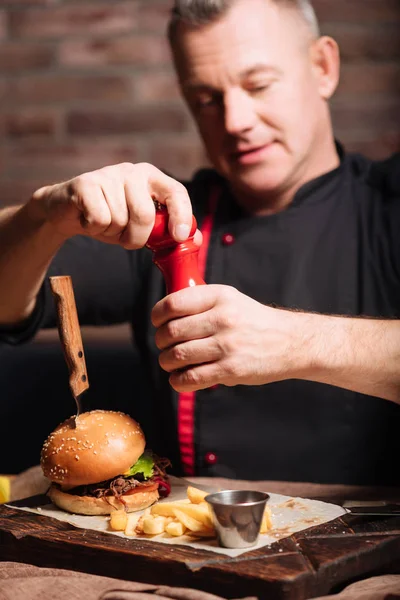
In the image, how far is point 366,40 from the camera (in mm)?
2984

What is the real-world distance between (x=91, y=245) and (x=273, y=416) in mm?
761

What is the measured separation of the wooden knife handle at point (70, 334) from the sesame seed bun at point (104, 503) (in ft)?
0.62

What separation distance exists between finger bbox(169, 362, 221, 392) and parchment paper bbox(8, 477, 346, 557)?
24 centimetres

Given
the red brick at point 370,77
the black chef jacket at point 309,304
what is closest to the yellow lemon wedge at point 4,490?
the black chef jacket at point 309,304

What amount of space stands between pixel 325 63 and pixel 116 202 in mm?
1154

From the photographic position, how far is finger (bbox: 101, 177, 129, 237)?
1.47 m

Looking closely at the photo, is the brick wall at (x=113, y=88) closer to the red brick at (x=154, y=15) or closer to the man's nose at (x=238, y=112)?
the red brick at (x=154, y=15)

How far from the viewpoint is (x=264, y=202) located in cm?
241

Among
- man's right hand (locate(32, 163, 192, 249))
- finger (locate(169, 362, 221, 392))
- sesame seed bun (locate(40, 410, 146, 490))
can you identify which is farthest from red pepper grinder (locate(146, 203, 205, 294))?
sesame seed bun (locate(40, 410, 146, 490))

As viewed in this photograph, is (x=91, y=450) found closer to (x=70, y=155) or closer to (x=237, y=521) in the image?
(x=237, y=521)

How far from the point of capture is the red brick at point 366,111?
300 cm

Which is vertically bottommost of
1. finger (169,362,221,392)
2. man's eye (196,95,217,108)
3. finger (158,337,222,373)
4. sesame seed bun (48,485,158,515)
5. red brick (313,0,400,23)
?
sesame seed bun (48,485,158,515)

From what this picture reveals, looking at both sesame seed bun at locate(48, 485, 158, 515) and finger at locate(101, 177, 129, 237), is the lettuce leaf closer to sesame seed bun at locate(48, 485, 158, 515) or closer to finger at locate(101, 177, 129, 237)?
sesame seed bun at locate(48, 485, 158, 515)

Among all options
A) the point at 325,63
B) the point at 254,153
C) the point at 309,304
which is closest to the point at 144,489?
the point at 309,304
